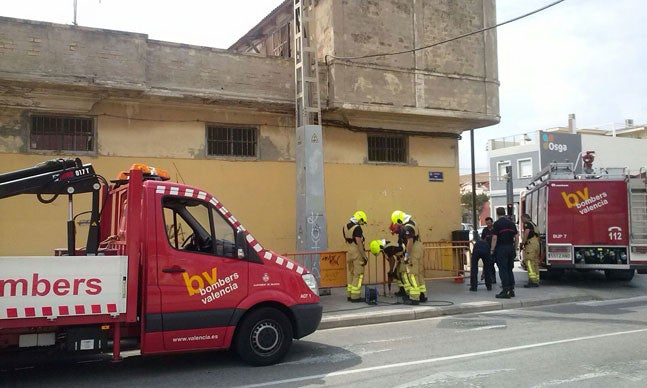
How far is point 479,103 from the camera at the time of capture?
560 inches

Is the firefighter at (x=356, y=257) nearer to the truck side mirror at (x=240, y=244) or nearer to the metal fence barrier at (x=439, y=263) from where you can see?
the metal fence barrier at (x=439, y=263)

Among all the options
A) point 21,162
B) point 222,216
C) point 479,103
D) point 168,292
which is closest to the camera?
point 168,292

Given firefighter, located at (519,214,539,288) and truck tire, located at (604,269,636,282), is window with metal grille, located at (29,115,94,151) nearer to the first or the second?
firefighter, located at (519,214,539,288)

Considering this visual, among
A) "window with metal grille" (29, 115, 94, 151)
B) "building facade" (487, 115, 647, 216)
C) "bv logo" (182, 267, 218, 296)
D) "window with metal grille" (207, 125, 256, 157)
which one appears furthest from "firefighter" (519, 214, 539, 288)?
"building facade" (487, 115, 647, 216)

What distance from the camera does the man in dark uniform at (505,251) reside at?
11086mm

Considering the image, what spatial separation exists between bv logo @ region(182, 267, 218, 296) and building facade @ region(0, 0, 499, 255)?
559cm

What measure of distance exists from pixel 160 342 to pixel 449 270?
370 inches

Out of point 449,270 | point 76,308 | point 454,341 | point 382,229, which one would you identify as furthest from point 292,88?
point 76,308

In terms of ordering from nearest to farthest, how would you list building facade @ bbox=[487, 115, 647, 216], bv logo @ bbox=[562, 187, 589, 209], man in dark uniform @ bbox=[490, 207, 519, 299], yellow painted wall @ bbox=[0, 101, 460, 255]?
yellow painted wall @ bbox=[0, 101, 460, 255] < man in dark uniform @ bbox=[490, 207, 519, 299] < bv logo @ bbox=[562, 187, 589, 209] < building facade @ bbox=[487, 115, 647, 216]

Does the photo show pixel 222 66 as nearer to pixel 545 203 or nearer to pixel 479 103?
pixel 479 103

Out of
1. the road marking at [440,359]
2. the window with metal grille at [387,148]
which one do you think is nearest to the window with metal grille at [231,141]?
the window with metal grille at [387,148]

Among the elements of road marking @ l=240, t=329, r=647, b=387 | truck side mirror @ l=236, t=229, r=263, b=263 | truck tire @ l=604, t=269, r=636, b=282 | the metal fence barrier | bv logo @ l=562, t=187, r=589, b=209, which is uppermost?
bv logo @ l=562, t=187, r=589, b=209

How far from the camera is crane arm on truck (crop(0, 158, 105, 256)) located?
18.4 ft

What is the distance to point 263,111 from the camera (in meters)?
12.4
